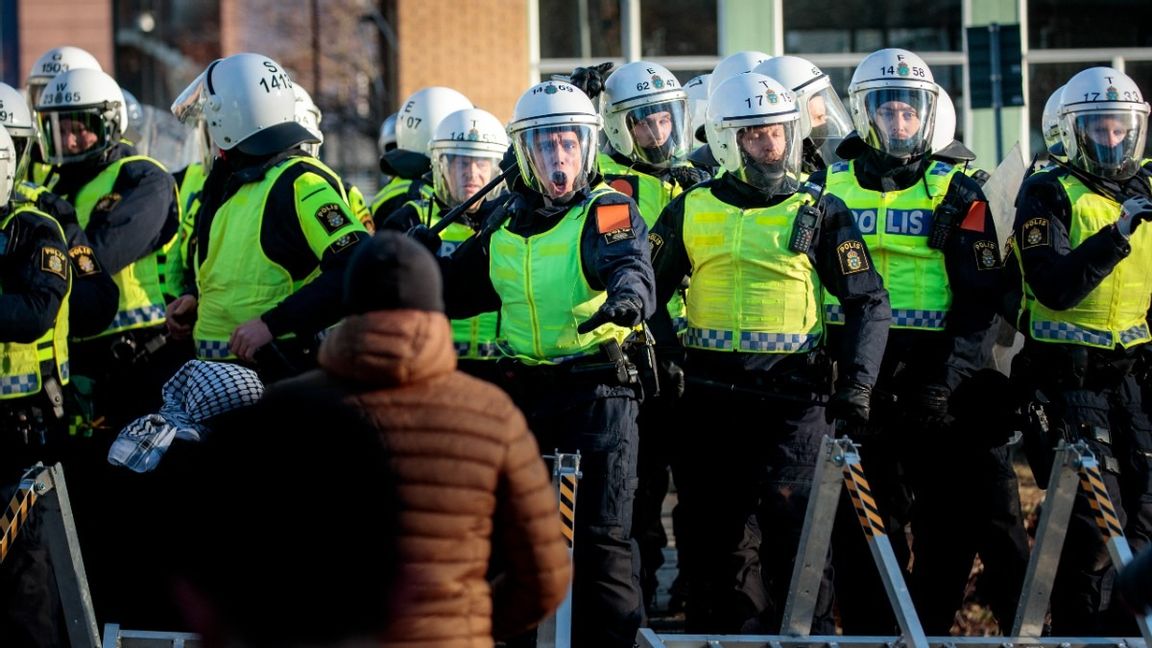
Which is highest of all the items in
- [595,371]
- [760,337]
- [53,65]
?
[53,65]

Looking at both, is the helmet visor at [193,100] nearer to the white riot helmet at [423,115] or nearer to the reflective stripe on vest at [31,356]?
the reflective stripe on vest at [31,356]

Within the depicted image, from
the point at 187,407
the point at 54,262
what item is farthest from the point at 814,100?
the point at 187,407

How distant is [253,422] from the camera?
3.75 metres

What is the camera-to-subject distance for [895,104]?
7.52 meters

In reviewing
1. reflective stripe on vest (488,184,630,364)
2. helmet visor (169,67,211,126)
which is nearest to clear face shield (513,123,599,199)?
reflective stripe on vest (488,184,630,364)

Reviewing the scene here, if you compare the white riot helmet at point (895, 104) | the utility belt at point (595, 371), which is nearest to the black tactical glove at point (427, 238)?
the utility belt at point (595, 371)

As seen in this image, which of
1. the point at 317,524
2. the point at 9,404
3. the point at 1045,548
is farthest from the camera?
the point at 9,404

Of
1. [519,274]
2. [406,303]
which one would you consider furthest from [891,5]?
[406,303]

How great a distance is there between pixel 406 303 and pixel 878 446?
13.1 ft

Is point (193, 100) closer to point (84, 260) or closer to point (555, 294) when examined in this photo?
point (84, 260)

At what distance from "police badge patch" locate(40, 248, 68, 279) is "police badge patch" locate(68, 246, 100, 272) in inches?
19.0

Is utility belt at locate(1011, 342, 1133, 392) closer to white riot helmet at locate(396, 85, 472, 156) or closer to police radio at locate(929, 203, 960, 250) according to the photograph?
police radio at locate(929, 203, 960, 250)

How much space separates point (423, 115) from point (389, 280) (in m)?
6.14

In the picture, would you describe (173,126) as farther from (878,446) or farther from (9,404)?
(878,446)
